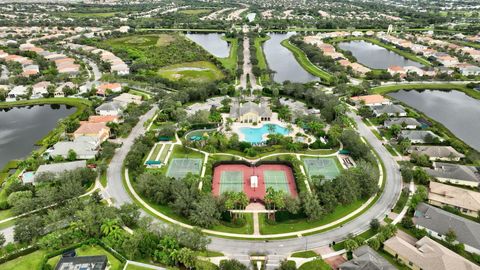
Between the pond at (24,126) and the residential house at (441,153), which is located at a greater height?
the residential house at (441,153)

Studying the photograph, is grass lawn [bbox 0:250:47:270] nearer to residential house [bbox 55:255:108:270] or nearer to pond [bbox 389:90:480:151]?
residential house [bbox 55:255:108:270]

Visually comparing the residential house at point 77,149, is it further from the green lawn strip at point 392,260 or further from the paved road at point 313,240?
the green lawn strip at point 392,260

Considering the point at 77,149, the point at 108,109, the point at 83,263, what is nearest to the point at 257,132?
the point at 77,149

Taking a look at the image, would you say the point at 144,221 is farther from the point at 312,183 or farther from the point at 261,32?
the point at 261,32

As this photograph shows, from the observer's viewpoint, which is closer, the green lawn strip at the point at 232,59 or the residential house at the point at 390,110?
the residential house at the point at 390,110

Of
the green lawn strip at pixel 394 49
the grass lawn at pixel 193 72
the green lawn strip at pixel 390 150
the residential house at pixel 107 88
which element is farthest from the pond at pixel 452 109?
the residential house at pixel 107 88

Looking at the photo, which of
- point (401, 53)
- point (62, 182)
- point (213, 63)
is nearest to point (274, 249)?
point (62, 182)

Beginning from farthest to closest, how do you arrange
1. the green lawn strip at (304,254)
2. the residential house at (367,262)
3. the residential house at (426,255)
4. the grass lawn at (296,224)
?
1. the grass lawn at (296,224)
2. the green lawn strip at (304,254)
3. the residential house at (426,255)
4. the residential house at (367,262)

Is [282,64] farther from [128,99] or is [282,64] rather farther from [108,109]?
[108,109]
